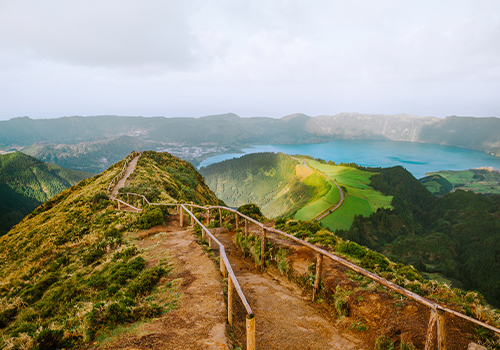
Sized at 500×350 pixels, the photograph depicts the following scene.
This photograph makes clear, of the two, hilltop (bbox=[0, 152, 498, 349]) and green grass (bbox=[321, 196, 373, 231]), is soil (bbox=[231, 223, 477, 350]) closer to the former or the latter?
hilltop (bbox=[0, 152, 498, 349])

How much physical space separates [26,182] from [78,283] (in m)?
192

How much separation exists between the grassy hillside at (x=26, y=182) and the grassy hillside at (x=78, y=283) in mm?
126140

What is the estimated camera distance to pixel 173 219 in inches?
656

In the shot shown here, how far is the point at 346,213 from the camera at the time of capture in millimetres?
86875

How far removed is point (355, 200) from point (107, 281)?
10239 cm

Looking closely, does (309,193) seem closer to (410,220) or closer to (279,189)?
(279,189)

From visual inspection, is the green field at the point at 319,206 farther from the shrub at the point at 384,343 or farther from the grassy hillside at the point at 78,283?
the shrub at the point at 384,343

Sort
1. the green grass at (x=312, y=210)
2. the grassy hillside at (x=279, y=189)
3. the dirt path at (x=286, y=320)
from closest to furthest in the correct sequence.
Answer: the dirt path at (x=286, y=320), the green grass at (x=312, y=210), the grassy hillside at (x=279, y=189)

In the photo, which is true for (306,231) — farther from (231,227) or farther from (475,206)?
(475,206)

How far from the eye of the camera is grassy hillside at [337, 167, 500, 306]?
249ft

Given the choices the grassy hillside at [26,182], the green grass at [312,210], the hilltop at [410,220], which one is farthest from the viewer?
the grassy hillside at [26,182]

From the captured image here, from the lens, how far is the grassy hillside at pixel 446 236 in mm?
75812

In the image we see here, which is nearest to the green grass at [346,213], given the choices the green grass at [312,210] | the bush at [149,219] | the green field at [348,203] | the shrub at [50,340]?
the green field at [348,203]

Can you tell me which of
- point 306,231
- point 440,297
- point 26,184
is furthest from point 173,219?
point 26,184
